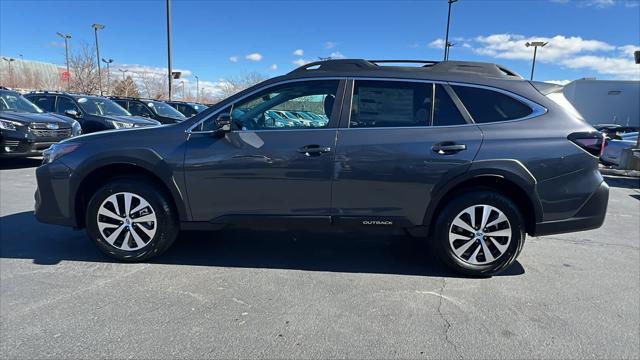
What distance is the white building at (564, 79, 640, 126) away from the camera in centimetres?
4350

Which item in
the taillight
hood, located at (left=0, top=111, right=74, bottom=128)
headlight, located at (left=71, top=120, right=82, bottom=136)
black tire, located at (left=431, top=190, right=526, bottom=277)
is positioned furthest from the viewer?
headlight, located at (left=71, top=120, right=82, bottom=136)

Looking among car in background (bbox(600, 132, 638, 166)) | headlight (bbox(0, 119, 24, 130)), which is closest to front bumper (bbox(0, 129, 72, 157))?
headlight (bbox(0, 119, 24, 130))

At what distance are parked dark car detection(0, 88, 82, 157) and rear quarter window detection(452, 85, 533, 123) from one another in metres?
9.08

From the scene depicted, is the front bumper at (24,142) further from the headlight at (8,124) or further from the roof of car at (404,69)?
the roof of car at (404,69)

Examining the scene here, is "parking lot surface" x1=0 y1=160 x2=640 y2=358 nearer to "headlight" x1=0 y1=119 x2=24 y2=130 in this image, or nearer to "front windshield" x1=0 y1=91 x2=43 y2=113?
"headlight" x1=0 y1=119 x2=24 y2=130

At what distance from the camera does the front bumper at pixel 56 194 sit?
3785 mm

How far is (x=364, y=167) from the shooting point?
3.56 m

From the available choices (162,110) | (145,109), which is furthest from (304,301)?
(162,110)

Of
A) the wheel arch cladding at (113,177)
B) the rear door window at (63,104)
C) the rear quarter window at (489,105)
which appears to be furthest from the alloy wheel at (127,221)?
the rear door window at (63,104)

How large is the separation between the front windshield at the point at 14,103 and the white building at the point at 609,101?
156 feet

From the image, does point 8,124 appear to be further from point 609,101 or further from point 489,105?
point 609,101

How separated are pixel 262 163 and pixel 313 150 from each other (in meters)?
0.46

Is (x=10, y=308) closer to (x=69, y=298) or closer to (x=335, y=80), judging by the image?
(x=69, y=298)

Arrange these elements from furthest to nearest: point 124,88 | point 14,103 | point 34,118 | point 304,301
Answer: point 124,88 → point 14,103 → point 34,118 → point 304,301
